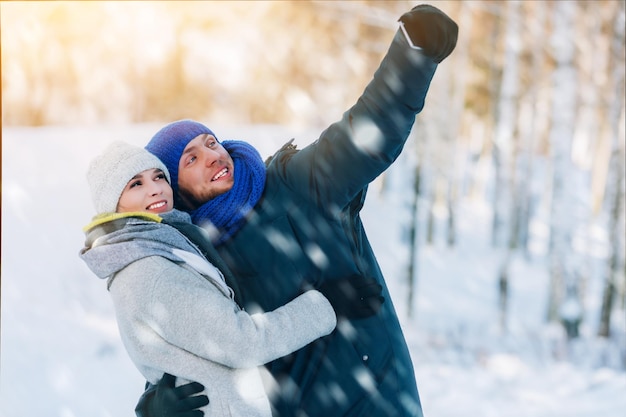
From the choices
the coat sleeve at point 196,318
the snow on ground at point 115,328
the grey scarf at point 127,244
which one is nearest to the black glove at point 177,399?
the coat sleeve at point 196,318

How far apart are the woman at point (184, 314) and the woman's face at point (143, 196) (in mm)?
16

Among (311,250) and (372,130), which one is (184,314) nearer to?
(311,250)

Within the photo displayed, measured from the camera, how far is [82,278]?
24.9 ft

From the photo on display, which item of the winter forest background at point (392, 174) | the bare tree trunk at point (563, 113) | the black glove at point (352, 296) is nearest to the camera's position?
the black glove at point (352, 296)

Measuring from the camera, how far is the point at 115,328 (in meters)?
6.36

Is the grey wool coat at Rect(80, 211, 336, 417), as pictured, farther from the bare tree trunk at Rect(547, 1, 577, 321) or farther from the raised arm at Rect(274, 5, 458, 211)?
the bare tree trunk at Rect(547, 1, 577, 321)

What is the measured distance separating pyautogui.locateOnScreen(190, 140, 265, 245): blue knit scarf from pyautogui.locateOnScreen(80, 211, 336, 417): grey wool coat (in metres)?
0.14

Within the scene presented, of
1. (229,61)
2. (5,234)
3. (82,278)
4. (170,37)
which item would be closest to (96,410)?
(82,278)

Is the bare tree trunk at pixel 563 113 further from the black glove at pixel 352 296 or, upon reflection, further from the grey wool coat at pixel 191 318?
the grey wool coat at pixel 191 318

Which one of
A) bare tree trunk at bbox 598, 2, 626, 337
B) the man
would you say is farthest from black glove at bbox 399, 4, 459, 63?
bare tree trunk at bbox 598, 2, 626, 337

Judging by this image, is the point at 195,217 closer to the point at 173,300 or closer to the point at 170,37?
the point at 173,300

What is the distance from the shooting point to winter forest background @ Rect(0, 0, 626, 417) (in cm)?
567

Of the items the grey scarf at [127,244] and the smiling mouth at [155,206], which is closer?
the grey scarf at [127,244]

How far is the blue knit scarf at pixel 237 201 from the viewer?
6.17 ft
